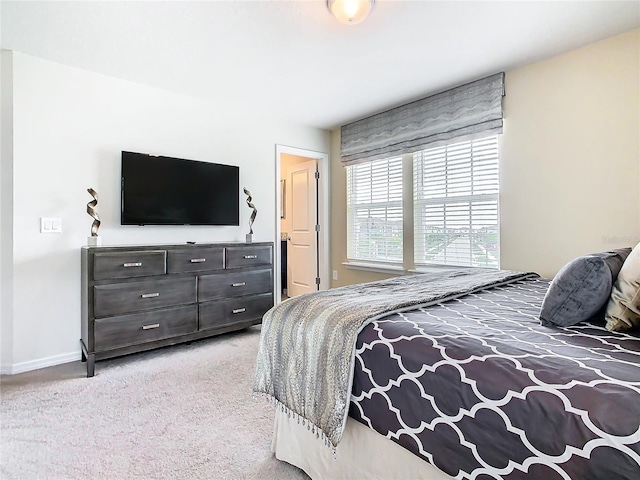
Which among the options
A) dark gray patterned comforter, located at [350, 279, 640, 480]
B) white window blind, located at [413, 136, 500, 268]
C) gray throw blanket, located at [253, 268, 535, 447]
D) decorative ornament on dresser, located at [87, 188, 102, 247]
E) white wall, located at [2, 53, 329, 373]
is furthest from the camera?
white window blind, located at [413, 136, 500, 268]

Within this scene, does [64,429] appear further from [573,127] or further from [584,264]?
[573,127]

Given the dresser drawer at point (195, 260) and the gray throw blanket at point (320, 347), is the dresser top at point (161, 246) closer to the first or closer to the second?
the dresser drawer at point (195, 260)

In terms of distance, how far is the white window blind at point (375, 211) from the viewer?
12.6 ft

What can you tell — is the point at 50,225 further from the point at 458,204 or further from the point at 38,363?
the point at 458,204

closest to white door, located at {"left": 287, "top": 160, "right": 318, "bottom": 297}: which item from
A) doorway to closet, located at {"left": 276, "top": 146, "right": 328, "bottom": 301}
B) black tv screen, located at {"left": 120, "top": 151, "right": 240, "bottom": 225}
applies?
doorway to closet, located at {"left": 276, "top": 146, "right": 328, "bottom": 301}

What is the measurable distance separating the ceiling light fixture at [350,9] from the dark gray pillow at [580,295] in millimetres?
1732

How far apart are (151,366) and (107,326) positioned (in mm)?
444

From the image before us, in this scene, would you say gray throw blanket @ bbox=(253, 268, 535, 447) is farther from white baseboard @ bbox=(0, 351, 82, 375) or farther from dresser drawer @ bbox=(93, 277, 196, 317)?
white baseboard @ bbox=(0, 351, 82, 375)

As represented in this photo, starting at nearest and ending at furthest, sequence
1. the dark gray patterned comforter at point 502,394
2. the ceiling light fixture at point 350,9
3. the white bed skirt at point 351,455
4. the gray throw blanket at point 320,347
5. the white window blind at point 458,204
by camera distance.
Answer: the dark gray patterned comforter at point 502,394 < the white bed skirt at point 351,455 < the gray throw blanket at point 320,347 < the ceiling light fixture at point 350,9 < the white window blind at point 458,204

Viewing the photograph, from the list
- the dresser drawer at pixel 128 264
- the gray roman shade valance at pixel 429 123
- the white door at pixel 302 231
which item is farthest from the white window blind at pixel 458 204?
the dresser drawer at pixel 128 264

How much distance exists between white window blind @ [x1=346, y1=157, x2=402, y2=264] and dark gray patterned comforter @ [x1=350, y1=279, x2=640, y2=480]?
2.66m

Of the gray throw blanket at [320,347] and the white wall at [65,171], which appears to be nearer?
the gray throw blanket at [320,347]

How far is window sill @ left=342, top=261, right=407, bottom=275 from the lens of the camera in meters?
3.78

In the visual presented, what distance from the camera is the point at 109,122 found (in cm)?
293
